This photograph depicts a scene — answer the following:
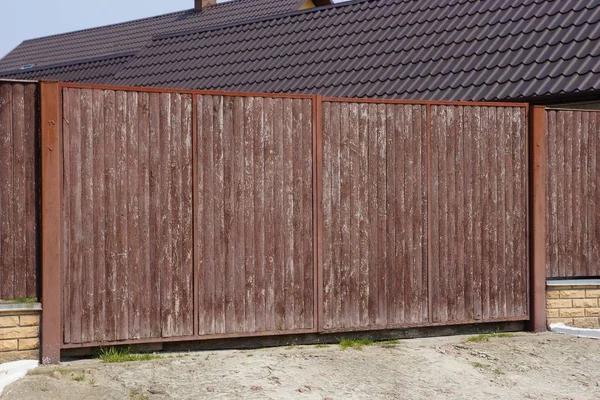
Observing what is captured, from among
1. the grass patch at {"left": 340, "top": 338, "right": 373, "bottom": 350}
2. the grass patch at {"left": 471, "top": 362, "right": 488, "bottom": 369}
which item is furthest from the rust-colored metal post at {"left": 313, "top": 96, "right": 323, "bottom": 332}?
the grass patch at {"left": 471, "top": 362, "right": 488, "bottom": 369}

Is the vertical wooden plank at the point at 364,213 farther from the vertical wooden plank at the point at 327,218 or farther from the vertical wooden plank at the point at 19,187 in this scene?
the vertical wooden plank at the point at 19,187

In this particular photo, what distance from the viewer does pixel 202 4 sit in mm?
29797

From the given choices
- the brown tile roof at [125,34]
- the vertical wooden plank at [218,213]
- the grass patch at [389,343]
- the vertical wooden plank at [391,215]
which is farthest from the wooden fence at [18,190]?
the brown tile roof at [125,34]

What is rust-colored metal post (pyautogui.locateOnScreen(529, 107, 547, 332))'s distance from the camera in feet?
31.2

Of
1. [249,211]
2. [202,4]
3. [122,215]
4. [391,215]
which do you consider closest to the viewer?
[122,215]

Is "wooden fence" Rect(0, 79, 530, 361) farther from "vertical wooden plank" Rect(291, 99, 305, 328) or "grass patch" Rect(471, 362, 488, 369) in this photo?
"grass patch" Rect(471, 362, 488, 369)

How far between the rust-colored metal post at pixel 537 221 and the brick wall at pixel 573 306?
0.39 ft

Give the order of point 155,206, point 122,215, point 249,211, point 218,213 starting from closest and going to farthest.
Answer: point 122,215
point 155,206
point 218,213
point 249,211

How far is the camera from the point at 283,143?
843 cm

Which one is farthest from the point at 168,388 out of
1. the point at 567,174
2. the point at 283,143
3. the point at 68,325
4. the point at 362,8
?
the point at 362,8

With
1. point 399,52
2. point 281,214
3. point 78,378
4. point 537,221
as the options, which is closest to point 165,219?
point 281,214

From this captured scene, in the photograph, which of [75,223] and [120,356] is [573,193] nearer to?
[120,356]

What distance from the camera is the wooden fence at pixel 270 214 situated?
25.1ft

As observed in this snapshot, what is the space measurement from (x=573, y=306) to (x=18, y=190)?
5.74 metres
